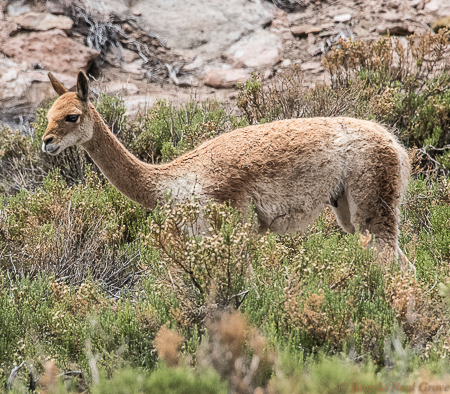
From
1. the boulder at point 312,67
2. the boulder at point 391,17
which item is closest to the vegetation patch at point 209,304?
the boulder at point 312,67

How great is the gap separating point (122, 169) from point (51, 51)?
275 inches

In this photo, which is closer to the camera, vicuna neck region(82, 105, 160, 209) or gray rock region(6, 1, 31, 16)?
vicuna neck region(82, 105, 160, 209)

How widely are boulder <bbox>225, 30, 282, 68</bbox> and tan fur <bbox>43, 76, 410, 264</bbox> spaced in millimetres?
7122

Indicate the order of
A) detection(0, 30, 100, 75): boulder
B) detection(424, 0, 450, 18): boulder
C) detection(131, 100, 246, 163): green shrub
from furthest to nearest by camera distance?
1. detection(424, 0, 450, 18): boulder
2. detection(0, 30, 100, 75): boulder
3. detection(131, 100, 246, 163): green shrub

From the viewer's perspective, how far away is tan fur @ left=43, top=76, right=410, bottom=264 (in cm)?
422

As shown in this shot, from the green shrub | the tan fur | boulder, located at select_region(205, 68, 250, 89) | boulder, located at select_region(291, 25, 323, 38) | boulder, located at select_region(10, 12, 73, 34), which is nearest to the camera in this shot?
the tan fur

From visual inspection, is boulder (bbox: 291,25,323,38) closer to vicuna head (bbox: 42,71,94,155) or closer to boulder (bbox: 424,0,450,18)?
boulder (bbox: 424,0,450,18)

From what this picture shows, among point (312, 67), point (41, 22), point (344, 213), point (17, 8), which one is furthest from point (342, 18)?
point (344, 213)

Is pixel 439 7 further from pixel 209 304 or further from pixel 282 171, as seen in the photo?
pixel 209 304

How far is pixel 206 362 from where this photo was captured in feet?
8.24

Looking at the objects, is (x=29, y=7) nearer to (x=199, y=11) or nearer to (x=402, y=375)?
(x=199, y=11)

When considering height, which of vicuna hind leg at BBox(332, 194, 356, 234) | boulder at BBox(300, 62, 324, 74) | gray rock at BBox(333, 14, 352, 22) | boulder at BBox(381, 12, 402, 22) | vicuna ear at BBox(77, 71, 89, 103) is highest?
vicuna ear at BBox(77, 71, 89, 103)

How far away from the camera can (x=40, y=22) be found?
10.8m

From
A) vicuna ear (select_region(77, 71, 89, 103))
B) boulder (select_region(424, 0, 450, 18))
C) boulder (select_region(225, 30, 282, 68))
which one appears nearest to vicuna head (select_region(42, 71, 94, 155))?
vicuna ear (select_region(77, 71, 89, 103))
